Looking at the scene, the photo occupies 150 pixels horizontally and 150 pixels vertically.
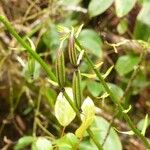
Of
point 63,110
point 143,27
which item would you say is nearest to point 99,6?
point 143,27

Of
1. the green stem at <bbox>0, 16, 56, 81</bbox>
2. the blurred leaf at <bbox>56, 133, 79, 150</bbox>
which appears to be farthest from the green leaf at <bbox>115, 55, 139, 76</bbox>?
the green stem at <bbox>0, 16, 56, 81</bbox>

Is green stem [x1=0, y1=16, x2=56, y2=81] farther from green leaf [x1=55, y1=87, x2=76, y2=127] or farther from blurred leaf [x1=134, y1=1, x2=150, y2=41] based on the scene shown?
blurred leaf [x1=134, y1=1, x2=150, y2=41]

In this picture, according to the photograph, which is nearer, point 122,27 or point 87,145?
point 87,145

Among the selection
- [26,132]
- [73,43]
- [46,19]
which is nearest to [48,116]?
[26,132]

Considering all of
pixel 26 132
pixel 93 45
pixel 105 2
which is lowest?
pixel 26 132

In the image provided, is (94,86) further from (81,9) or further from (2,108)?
(2,108)

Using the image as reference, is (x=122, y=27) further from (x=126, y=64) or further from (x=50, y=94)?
(x=50, y=94)
